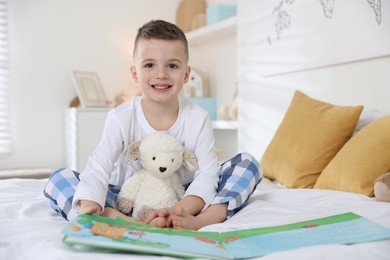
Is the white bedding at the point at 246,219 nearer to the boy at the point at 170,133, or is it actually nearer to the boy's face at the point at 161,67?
the boy at the point at 170,133

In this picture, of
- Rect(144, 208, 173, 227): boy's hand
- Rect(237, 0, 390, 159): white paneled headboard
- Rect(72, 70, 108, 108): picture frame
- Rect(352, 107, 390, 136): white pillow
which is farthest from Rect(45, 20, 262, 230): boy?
Rect(72, 70, 108, 108): picture frame

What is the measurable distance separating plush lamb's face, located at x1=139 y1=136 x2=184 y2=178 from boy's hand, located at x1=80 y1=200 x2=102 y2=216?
0.20 metres

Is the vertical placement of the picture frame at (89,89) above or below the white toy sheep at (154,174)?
above

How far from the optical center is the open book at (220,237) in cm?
75

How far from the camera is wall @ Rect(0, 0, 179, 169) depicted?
11.2 ft

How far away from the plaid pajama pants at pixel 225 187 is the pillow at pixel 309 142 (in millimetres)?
446

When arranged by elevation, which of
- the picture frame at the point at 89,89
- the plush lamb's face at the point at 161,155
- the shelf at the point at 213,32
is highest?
the shelf at the point at 213,32

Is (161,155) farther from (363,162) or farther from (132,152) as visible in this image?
(363,162)

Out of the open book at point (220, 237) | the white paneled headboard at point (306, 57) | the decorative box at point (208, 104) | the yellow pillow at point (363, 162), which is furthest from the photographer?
the decorative box at point (208, 104)

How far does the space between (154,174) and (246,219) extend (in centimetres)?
30

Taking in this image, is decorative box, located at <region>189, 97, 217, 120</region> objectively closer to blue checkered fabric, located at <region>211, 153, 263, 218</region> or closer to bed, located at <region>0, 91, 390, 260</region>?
bed, located at <region>0, 91, 390, 260</region>

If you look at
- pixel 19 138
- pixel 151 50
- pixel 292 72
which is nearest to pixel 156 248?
pixel 151 50

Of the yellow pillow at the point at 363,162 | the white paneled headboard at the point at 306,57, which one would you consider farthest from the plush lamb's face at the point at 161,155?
the white paneled headboard at the point at 306,57

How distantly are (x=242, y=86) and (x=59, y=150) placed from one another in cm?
157
